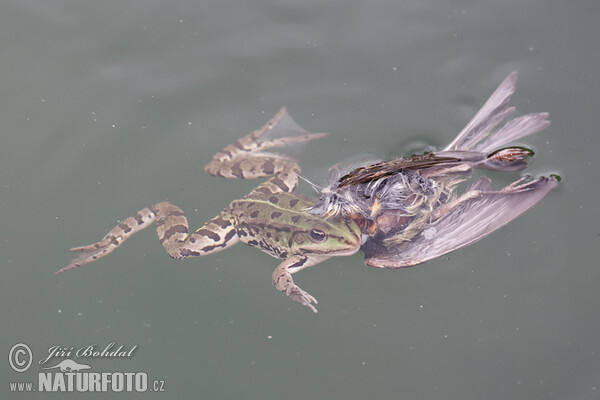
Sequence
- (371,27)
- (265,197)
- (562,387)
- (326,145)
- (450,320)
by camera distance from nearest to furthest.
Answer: (562,387)
(450,320)
(265,197)
(326,145)
(371,27)

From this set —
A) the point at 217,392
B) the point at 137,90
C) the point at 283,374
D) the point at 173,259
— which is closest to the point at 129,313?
the point at 173,259

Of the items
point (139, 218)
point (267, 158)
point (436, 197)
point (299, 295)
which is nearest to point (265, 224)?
point (299, 295)

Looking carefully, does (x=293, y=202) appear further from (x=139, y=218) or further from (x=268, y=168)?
(x=139, y=218)

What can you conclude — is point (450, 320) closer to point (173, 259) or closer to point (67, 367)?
point (173, 259)

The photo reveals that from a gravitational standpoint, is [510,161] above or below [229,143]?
below

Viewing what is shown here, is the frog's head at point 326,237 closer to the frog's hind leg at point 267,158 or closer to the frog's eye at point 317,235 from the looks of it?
the frog's eye at point 317,235

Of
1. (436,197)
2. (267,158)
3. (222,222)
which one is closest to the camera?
(436,197)

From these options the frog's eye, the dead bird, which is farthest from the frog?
the dead bird
